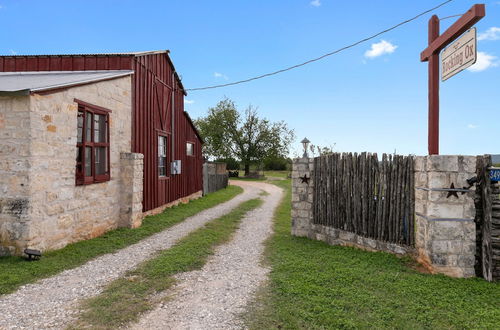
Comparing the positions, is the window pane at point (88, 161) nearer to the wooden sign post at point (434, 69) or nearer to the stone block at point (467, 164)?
the wooden sign post at point (434, 69)

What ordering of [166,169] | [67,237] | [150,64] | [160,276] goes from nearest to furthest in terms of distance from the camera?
[160,276] < [67,237] < [150,64] < [166,169]

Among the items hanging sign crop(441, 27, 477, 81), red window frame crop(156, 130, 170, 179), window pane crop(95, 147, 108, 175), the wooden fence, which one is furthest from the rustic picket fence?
the wooden fence

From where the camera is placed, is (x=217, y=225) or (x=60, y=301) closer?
(x=60, y=301)

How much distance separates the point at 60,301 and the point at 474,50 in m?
7.09

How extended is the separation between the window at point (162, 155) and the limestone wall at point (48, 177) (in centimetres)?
427

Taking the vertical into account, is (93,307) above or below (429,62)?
below

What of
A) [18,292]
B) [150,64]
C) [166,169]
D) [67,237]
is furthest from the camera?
[166,169]

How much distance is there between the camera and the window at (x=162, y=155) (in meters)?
12.9

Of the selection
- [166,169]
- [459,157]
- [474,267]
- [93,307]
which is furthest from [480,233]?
[166,169]

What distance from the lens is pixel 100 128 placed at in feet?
Answer: 28.2

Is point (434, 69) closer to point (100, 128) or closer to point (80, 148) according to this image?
point (80, 148)

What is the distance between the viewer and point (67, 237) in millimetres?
7070

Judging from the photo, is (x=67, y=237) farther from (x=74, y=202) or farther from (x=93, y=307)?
(x=93, y=307)

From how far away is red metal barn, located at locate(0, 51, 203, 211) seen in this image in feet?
34.8
